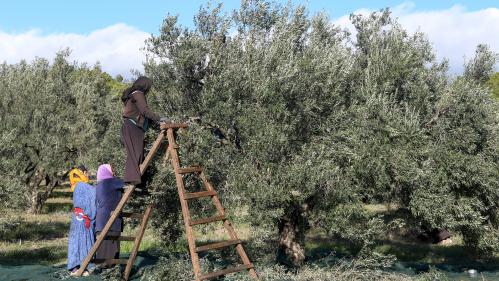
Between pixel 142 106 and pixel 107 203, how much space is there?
1832 millimetres

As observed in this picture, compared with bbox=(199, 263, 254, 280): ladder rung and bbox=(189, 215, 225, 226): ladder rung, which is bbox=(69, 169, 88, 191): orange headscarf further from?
bbox=(199, 263, 254, 280): ladder rung

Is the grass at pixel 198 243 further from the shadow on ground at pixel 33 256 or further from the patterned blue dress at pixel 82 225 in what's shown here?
the patterned blue dress at pixel 82 225

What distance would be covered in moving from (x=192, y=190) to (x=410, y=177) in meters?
4.01

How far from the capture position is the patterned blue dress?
30.9 feet

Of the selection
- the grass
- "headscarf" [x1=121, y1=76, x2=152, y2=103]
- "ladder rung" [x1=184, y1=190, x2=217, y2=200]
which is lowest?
the grass

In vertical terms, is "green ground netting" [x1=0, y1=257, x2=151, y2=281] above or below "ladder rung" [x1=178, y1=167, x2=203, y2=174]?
below

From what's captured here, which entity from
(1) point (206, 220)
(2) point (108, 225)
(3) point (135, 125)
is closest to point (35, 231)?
(2) point (108, 225)

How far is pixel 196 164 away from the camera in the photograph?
9336 mm

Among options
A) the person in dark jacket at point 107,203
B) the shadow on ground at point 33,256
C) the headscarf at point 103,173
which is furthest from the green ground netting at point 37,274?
the shadow on ground at point 33,256

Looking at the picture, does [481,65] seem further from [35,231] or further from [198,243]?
[35,231]

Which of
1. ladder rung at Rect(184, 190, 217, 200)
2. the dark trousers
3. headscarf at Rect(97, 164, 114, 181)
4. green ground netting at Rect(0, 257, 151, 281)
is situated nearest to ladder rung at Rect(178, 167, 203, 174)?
ladder rung at Rect(184, 190, 217, 200)

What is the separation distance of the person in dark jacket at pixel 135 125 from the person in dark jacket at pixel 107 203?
643mm

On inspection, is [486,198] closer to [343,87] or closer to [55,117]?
[343,87]

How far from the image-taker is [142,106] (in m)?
8.73
